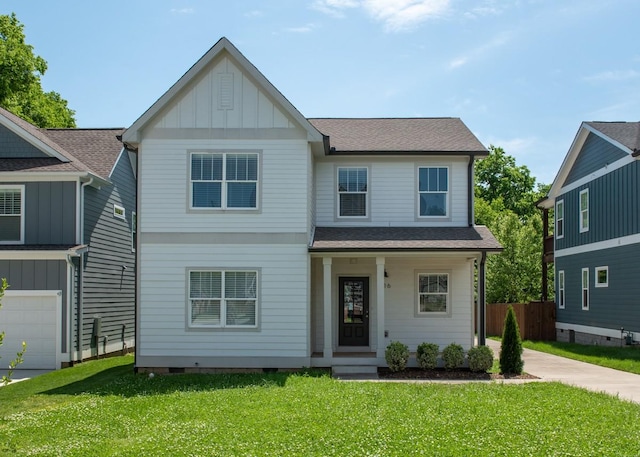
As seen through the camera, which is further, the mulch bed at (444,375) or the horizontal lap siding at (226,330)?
the horizontal lap siding at (226,330)

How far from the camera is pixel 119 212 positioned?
2328 cm

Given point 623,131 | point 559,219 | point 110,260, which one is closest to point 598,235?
point 623,131

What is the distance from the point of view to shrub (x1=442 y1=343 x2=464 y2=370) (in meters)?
16.9

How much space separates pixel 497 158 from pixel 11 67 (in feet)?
137

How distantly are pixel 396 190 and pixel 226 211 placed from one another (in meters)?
4.87

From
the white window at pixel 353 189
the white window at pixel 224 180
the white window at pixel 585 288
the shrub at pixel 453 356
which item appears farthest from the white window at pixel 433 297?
the white window at pixel 585 288

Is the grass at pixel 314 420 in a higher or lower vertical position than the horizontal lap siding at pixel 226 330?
lower

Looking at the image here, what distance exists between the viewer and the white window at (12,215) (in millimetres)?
19781

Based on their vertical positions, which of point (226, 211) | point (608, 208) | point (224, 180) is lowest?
point (226, 211)

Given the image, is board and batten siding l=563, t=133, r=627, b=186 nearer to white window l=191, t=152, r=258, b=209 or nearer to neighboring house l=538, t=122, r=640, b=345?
neighboring house l=538, t=122, r=640, b=345

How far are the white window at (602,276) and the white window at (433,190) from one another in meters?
8.42

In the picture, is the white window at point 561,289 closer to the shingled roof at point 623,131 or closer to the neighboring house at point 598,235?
the neighboring house at point 598,235

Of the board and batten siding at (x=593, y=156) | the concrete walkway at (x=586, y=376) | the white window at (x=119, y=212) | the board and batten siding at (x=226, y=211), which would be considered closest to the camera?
the concrete walkway at (x=586, y=376)

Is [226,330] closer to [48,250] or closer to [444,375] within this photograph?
[444,375]
